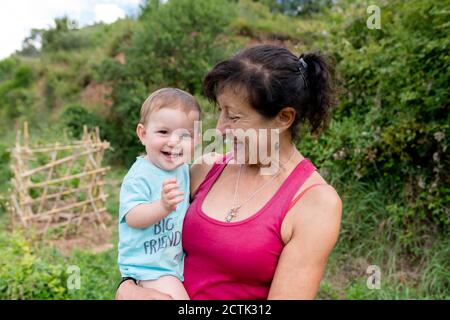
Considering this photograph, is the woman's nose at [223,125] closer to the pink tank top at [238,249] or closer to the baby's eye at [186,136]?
the baby's eye at [186,136]

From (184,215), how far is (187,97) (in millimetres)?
437

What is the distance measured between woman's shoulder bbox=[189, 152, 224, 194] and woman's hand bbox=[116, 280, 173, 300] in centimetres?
41

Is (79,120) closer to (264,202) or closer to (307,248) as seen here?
(264,202)

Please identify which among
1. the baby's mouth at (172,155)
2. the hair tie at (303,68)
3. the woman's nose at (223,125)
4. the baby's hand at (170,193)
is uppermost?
the hair tie at (303,68)

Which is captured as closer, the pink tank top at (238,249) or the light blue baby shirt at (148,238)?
the pink tank top at (238,249)

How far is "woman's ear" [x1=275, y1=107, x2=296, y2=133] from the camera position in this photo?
172cm

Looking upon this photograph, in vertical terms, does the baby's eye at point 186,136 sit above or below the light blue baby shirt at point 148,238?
above

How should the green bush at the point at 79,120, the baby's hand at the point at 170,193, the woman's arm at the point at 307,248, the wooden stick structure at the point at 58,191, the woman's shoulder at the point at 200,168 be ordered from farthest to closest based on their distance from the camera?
the green bush at the point at 79,120
the wooden stick structure at the point at 58,191
the woman's shoulder at the point at 200,168
the baby's hand at the point at 170,193
the woman's arm at the point at 307,248

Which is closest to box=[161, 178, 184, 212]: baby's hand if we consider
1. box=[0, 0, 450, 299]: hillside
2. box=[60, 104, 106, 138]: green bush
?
box=[0, 0, 450, 299]: hillside

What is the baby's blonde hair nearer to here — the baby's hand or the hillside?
the baby's hand

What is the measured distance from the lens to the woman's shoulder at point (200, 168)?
1975 mm

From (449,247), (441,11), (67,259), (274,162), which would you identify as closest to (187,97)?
(274,162)

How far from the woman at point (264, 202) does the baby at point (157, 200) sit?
5 centimetres

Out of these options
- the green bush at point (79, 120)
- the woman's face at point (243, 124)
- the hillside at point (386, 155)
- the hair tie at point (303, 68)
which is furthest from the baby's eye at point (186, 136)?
the green bush at point (79, 120)
